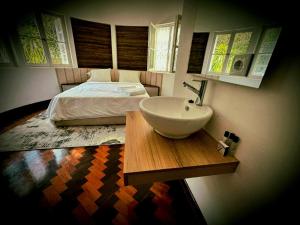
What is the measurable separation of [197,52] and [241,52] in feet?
1.32

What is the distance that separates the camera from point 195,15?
956 millimetres

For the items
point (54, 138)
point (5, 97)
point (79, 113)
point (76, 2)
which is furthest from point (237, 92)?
point (76, 2)

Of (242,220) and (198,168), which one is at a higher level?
(198,168)

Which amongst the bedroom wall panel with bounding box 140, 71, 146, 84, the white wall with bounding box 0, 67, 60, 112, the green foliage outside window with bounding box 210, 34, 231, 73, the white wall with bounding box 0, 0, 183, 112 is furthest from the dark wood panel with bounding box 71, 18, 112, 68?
the green foliage outside window with bounding box 210, 34, 231, 73

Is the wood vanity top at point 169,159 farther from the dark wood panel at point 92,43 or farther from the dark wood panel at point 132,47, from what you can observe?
the dark wood panel at point 92,43

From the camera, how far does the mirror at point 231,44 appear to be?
501mm

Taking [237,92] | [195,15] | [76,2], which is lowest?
[237,92]

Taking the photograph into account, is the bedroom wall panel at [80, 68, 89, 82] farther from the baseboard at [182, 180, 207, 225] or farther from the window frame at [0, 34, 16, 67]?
the baseboard at [182, 180, 207, 225]

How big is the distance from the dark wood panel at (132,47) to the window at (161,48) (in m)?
0.23

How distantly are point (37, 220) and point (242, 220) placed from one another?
1393mm

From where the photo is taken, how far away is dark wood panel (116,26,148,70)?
3594mm

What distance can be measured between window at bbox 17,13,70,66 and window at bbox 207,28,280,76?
12.3 feet

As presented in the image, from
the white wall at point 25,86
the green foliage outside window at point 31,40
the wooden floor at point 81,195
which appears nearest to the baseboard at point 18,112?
the white wall at point 25,86

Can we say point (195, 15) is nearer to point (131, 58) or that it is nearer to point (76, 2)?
point (131, 58)
